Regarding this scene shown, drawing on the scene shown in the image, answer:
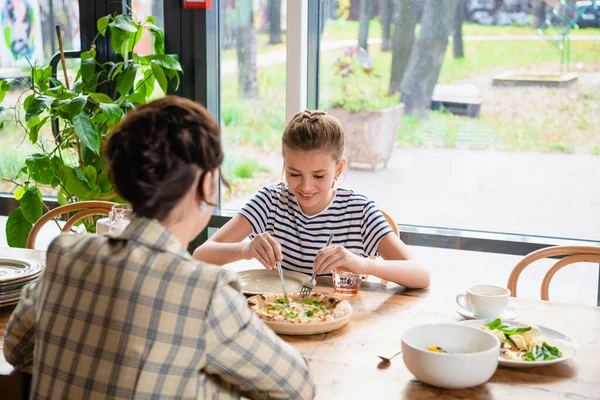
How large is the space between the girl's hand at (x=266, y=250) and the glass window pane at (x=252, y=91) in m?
1.37

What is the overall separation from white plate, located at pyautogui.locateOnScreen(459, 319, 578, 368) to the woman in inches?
17.2

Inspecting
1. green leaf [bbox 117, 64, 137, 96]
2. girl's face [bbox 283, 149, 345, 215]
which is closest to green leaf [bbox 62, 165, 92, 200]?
green leaf [bbox 117, 64, 137, 96]

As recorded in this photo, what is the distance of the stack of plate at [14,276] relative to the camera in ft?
5.94

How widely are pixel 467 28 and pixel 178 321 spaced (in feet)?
7.23

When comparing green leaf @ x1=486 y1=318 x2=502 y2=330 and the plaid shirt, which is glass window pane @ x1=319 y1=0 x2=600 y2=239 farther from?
the plaid shirt

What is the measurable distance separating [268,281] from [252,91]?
58.2 inches

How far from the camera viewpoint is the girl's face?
2.17 meters

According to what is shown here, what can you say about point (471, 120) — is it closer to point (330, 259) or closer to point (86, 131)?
point (330, 259)

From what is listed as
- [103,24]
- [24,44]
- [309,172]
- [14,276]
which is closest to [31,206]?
[103,24]

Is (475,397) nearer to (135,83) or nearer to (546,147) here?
(546,147)

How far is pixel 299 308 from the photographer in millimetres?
1723

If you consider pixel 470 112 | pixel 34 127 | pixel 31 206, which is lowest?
pixel 31 206

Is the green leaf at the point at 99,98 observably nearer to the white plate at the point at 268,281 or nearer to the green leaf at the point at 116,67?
the green leaf at the point at 116,67

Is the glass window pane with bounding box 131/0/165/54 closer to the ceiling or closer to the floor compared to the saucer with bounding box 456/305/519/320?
closer to the ceiling
